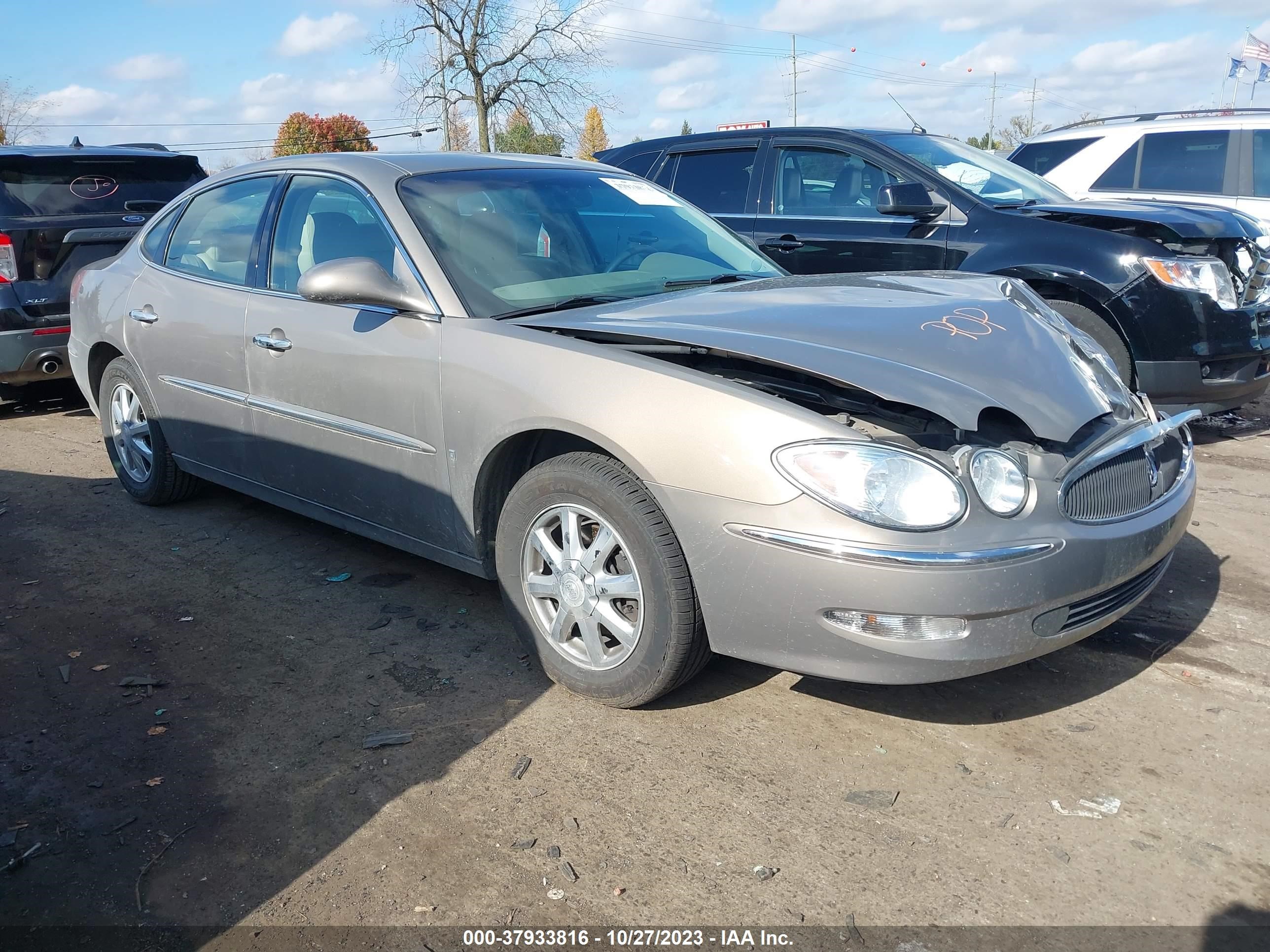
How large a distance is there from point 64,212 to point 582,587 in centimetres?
590

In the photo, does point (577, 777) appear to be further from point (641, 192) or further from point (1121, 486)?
point (641, 192)

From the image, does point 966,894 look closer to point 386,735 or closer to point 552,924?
point 552,924

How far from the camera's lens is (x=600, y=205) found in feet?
13.7

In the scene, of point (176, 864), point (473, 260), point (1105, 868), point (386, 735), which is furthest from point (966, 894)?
point (473, 260)

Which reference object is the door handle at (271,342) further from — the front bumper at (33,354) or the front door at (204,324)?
the front bumper at (33,354)

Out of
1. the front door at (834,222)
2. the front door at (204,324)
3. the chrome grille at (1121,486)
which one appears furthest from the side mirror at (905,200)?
the front door at (204,324)

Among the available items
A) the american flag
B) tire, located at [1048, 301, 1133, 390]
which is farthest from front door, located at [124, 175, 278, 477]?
the american flag

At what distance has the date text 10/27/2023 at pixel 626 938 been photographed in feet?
7.36

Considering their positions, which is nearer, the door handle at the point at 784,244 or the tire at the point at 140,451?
the tire at the point at 140,451

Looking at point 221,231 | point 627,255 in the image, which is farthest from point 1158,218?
point 221,231

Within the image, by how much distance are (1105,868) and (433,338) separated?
251 cm

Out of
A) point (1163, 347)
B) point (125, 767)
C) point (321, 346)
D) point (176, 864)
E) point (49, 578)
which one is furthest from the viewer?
point (1163, 347)

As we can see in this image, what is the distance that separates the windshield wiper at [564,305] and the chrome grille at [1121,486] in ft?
5.46

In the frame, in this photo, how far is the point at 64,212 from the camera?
716cm
